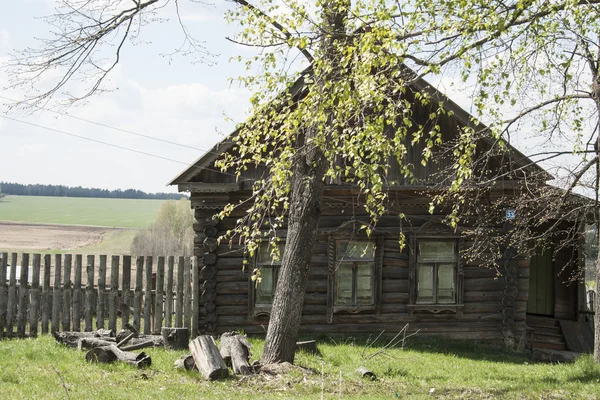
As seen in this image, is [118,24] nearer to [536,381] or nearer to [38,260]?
[38,260]

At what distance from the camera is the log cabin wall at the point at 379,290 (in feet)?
52.1

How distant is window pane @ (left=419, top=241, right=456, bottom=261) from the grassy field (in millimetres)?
3245

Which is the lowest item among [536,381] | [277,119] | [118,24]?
[536,381]

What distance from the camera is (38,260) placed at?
1470cm

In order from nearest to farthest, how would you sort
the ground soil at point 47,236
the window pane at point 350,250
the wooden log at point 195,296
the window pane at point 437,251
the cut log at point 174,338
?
the cut log at point 174,338
the wooden log at point 195,296
the window pane at point 350,250
the window pane at point 437,251
the ground soil at point 47,236

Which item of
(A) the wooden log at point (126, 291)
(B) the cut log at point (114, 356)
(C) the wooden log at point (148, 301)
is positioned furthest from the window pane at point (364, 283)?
(B) the cut log at point (114, 356)

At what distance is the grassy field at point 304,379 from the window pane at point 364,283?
2635 millimetres

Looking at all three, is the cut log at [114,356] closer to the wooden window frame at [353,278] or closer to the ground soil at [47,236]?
the wooden window frame at [353,278]

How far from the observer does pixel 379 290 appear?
1627 centimetres

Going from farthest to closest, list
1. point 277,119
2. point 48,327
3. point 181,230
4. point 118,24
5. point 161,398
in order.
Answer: point 181,230 → point 48,327 → point 118,24 → point 277,119 → point 161,398

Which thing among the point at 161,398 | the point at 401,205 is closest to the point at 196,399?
the point at 161,398

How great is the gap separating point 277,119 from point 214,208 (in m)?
5.89

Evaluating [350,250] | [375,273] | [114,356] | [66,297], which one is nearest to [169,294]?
[66,297]

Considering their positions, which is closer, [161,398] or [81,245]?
[161,398]
